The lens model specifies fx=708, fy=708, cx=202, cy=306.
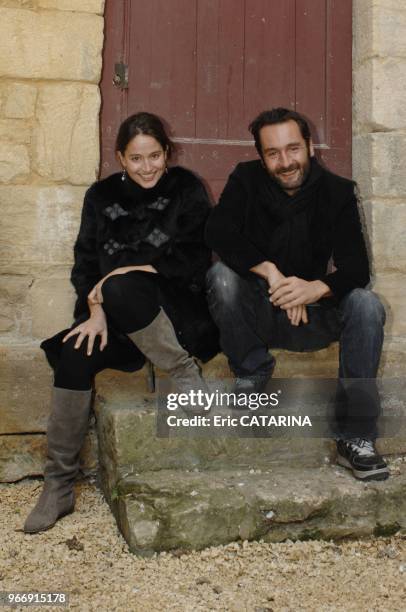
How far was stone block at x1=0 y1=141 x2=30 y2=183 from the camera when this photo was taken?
326 cm

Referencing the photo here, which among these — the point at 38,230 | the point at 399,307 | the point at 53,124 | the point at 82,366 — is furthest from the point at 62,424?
the point at 399,307

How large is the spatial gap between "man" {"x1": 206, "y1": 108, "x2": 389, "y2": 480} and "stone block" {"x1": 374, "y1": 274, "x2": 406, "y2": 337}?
53 centimetres

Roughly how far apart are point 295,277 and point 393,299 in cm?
89

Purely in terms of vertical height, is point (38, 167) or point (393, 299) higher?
point (38, 167)

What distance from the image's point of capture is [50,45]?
3283 mm

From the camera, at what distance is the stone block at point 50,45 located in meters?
3.24

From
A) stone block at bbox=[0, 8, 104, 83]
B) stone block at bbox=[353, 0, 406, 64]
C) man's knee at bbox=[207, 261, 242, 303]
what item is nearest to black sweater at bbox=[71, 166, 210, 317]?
man's knee at bbox=[207, 261, 242, 303]

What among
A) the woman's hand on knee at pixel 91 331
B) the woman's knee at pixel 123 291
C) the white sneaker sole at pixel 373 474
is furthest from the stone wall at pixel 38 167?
the white sneaker sole at pixel 373 474

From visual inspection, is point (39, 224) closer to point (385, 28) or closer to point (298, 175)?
point (298, 175)

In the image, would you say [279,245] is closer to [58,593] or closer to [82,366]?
[82,366]

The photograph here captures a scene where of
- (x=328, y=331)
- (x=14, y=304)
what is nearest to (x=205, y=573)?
→ (x=328, y=331)

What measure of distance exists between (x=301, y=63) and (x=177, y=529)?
245cm

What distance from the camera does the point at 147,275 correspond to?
2.94 m

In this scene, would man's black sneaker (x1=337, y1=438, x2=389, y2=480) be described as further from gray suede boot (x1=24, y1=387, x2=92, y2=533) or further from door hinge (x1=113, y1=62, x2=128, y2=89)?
door hinge (x1=113, y1=62, x2=128, y2=89)
